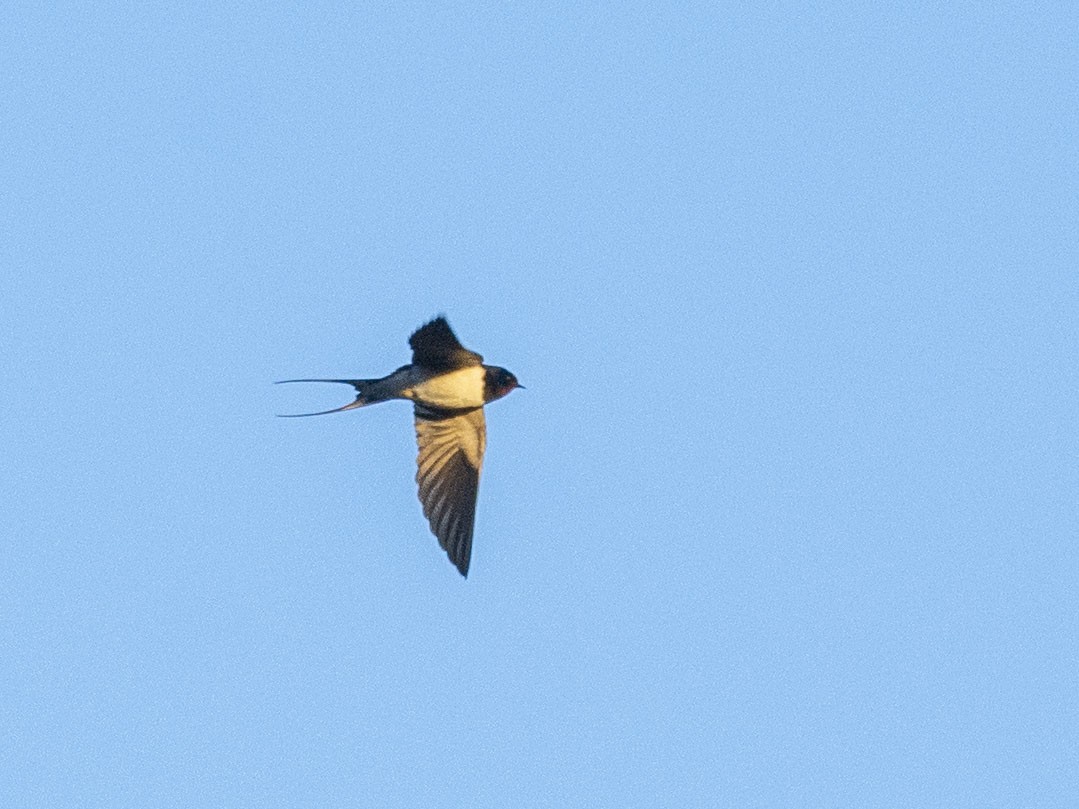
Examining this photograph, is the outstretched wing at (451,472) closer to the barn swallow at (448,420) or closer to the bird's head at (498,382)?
the barn swallow at (448,420)

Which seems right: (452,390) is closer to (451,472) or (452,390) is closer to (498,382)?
(498,382)

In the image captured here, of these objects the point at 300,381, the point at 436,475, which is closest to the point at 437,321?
the point at 300,381

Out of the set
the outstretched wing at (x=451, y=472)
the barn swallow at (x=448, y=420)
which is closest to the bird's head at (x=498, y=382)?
the barn swallow at (x=448, y=420)

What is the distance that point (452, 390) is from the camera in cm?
1245

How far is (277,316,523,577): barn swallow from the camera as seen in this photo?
12234 mm

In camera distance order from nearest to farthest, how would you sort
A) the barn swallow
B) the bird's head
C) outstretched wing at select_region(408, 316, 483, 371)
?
outstretched wing at select_region(408, 316, 483, 371) → the barn swallow → the bird's head

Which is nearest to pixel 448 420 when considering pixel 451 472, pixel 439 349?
pixel 451 472

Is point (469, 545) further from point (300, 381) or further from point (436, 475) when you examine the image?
point (300, 381)

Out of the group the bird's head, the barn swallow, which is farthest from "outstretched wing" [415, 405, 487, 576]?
the bird's head

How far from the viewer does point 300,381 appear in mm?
11539

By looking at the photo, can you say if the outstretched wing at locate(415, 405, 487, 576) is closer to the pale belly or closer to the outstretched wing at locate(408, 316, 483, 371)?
the pale belly

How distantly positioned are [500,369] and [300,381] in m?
1.37

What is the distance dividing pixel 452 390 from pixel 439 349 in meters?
0.62

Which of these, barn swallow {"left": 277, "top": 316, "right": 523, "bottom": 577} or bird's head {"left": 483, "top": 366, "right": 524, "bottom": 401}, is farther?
bird's head {"left": 483, "top": 366, "right": 524, "bottom": 401}
